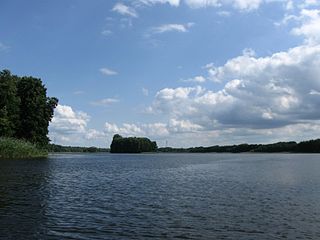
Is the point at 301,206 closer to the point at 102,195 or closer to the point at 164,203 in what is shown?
the point at 164,203

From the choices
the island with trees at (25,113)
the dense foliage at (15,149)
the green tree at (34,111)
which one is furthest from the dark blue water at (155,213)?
the green tree at (34,111)

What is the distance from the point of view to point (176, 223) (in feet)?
71.9

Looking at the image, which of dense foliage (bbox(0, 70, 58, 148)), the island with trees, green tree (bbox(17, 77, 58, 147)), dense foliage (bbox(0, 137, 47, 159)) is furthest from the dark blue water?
green tree (bbox(17, 77, 58, 147))

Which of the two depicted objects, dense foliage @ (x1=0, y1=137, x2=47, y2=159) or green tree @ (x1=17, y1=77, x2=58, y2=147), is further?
green tree @ (x1=17, y1=77, x2=58, y2=147)

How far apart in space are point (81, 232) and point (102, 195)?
13.8m

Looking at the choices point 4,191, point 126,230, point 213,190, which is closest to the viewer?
point 126,230

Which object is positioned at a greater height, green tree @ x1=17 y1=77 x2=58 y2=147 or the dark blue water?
green tree @ x1=17 y1=77 x2=58 y2=147

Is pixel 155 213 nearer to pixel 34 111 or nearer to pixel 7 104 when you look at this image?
pixel 7 104

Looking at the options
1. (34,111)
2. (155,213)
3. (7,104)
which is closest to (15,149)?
(7,104)

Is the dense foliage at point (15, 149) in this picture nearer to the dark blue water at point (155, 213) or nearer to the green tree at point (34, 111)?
the green tree at point (34, 111)

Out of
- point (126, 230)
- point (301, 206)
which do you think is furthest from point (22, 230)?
point (301, 206)

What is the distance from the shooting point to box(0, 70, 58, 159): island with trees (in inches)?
3711

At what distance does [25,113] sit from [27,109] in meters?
1.32

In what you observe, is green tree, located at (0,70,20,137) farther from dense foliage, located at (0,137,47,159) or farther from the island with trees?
dense foliage, located at (0,137,47,159)
